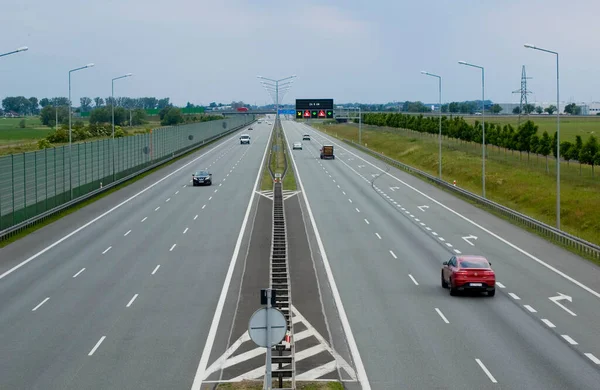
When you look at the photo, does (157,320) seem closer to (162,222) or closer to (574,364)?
(574,364)

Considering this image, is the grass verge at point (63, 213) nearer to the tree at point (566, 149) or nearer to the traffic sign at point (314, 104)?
the tree at point (566, 149)

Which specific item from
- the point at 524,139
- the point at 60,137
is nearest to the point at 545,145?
the point at 524,139

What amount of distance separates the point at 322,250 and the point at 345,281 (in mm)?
7185

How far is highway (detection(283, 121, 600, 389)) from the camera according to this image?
67.4 ft

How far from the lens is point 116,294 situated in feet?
98.9

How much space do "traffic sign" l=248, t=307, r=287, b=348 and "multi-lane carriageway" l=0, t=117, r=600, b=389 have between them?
377 centimetres

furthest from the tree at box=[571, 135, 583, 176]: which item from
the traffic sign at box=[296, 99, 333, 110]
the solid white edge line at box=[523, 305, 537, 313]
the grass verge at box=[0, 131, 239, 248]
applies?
the traffic sign at box=[296, 99, 333, 110]

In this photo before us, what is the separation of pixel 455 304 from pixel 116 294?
1102cm

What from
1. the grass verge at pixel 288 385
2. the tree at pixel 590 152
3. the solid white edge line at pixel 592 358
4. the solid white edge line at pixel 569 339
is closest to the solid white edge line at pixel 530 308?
the solid white edge line at pixel 569 339

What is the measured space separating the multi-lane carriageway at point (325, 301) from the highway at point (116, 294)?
0.08m

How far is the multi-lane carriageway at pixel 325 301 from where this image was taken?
20.8m

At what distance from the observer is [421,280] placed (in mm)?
32562

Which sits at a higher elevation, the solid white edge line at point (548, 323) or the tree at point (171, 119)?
the tree at point (171, 119)

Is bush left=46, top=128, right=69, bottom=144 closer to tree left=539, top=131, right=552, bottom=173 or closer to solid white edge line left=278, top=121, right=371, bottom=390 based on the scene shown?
tree left=539, top=131, right=552, bottom=173
